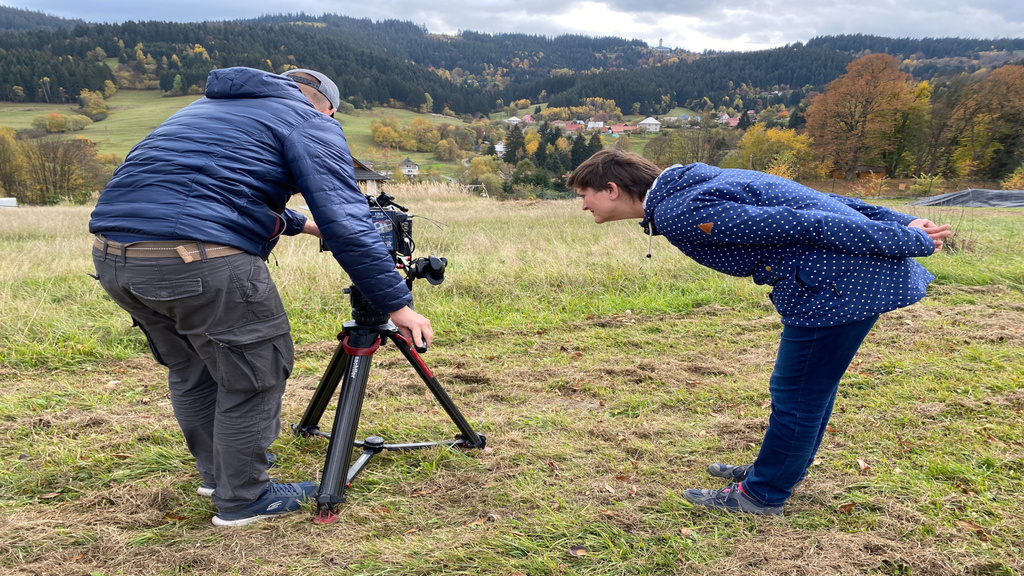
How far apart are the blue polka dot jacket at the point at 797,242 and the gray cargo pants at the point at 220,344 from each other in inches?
61.6

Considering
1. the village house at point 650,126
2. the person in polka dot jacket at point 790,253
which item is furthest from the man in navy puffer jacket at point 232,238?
the village house at point 650,126

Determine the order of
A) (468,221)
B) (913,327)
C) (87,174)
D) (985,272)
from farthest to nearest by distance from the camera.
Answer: (87,174) → (468,221) → (985,272) → (913,327)

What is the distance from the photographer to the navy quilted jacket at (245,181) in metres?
1.80

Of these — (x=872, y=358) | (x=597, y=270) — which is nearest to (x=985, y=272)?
(x=872, y=358)

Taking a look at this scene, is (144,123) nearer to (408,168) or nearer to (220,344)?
(408,168)

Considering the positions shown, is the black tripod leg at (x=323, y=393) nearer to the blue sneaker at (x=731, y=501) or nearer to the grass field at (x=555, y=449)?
the grass field at (x=555, y=449)

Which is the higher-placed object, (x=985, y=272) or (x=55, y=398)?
(x=985, y=272)

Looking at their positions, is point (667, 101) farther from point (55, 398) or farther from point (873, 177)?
point (55, 398)

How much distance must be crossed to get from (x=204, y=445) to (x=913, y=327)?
209 inches

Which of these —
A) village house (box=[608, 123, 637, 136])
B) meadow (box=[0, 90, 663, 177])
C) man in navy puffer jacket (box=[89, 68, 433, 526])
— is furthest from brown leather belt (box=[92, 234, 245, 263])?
village house (box=[608, 123, 637, 136])

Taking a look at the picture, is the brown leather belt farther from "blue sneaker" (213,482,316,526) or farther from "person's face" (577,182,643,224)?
"person's face" (577,182,643,224)

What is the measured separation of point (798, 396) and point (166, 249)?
2.39 metres

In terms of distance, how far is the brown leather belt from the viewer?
5.84ft

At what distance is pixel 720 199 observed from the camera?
1.92 meters
